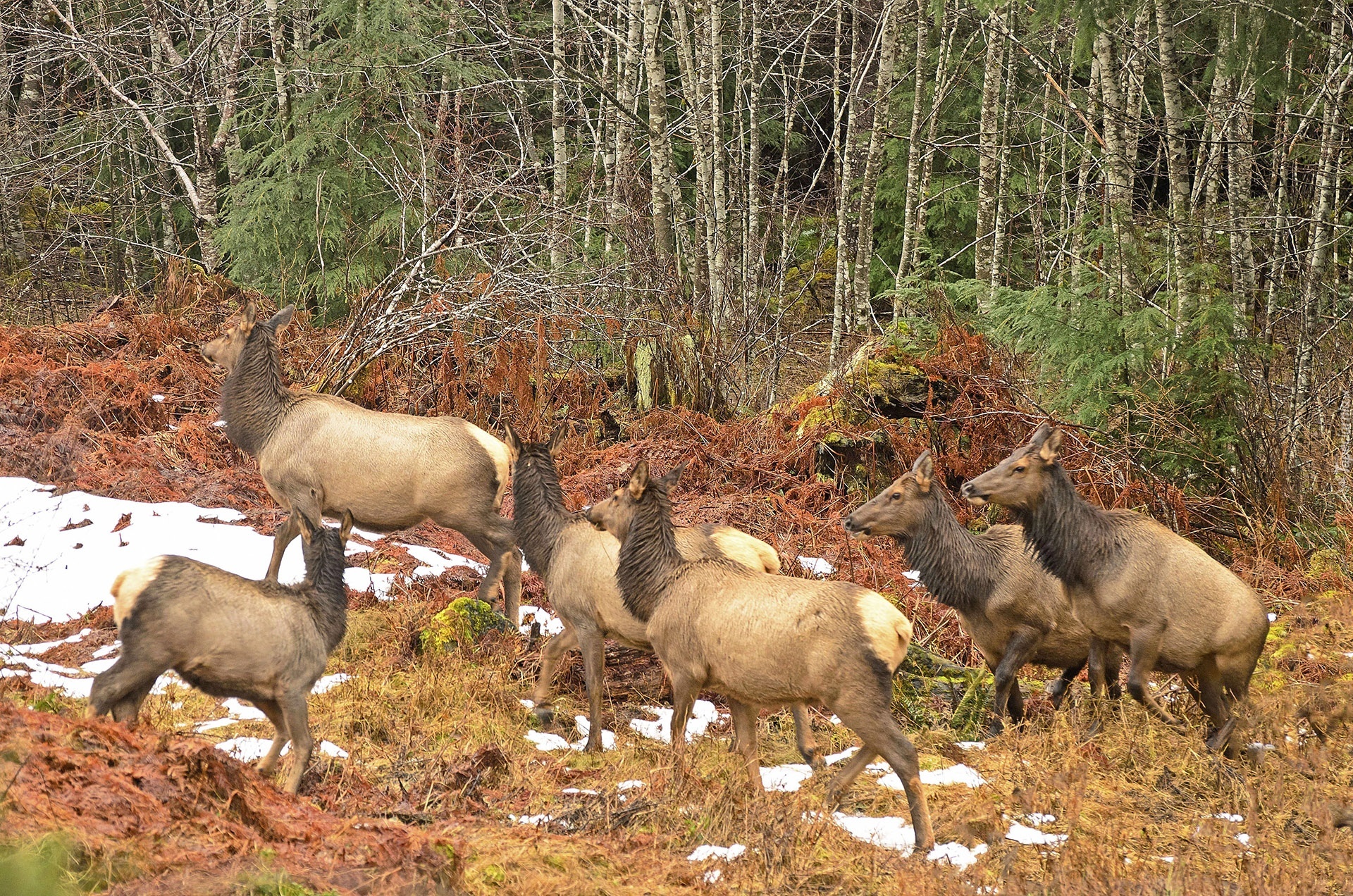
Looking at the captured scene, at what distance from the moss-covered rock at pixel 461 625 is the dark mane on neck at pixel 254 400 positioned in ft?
7.71

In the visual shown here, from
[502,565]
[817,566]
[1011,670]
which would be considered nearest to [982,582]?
[1011,670]

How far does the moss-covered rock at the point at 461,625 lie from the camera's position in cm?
861

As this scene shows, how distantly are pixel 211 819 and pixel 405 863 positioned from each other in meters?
0.76

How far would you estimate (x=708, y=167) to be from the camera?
16.0m

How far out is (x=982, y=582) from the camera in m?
8.66

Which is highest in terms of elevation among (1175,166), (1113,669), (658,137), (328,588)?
(1175,166)

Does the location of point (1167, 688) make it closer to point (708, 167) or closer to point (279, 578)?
point (279, 578)

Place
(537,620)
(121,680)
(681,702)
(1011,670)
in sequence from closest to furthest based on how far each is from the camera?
(121,680) < (681,702) < (1011,670) < (537,620)

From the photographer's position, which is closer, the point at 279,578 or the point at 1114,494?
the point at 279,578

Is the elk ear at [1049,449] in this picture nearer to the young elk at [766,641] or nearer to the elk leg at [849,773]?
the young elk at [766,641]

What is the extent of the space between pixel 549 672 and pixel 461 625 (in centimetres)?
103

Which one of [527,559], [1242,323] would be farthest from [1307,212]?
[527,559]

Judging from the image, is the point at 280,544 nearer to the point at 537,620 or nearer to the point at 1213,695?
the point at 537,620

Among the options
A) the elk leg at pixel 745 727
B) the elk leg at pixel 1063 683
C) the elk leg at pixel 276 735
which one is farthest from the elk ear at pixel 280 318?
the elk leg at pixel 1063 683
